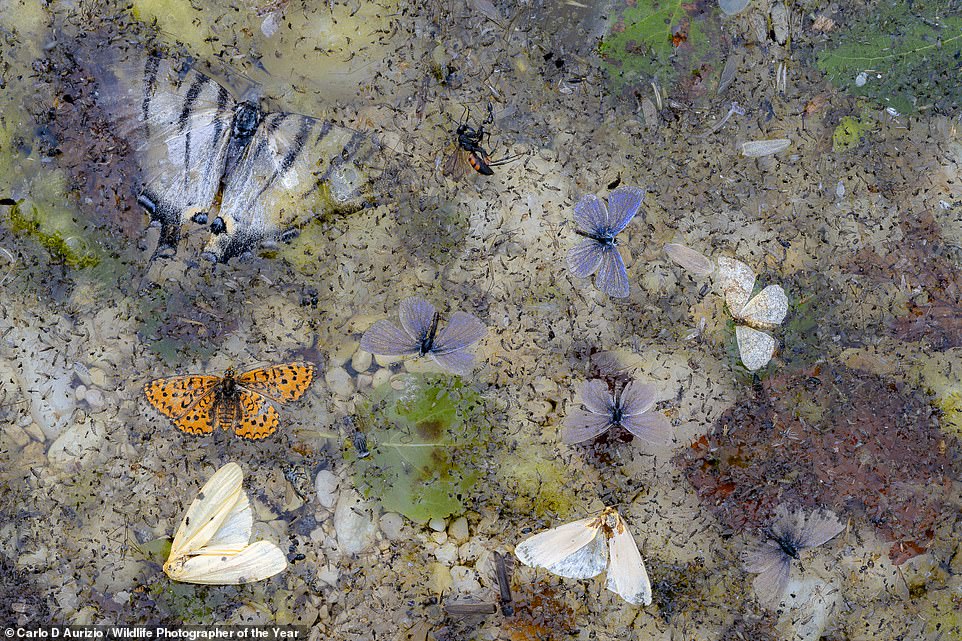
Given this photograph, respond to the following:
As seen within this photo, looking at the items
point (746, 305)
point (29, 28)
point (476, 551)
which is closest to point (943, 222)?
point (746, 305)

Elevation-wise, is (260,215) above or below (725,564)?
above

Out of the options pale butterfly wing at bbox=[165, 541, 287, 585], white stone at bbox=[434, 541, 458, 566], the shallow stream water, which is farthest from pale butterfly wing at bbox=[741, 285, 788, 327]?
pale butterfly wing at bbox=[165, 541, 287, 585]

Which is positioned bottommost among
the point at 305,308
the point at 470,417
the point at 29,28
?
the point at 470,417

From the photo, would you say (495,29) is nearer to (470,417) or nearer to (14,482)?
(470,417)

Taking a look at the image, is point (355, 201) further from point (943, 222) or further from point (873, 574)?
point (873, 574)

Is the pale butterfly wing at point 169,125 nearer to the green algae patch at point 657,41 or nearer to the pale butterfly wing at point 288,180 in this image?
the pale butterfly wing at point 288,180

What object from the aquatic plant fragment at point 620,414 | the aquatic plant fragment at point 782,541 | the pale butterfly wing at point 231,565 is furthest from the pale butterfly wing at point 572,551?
the pale butterfly wing at point 231,565

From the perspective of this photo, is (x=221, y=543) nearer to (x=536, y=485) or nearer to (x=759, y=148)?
(x=536, y=485)

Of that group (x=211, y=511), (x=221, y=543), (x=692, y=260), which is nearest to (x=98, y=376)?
(x=211, y=511)
